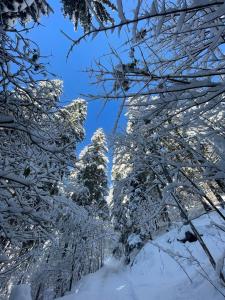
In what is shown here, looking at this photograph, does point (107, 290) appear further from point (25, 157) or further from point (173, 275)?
point (25, 157)


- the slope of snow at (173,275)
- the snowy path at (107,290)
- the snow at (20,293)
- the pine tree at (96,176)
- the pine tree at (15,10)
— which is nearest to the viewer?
the pine tree at (15,10)

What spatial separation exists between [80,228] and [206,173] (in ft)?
58.7

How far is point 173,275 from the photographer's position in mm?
14078

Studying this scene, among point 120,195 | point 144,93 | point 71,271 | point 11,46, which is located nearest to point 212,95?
point 144,93

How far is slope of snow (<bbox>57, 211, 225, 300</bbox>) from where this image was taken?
17.8 ft

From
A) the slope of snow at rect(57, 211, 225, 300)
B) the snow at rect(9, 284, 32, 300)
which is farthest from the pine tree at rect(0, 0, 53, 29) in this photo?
the snow at rect(9, 284, 32, 300)

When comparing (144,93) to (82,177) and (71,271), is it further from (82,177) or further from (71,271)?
(82,177)

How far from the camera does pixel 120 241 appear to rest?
28.8 metres

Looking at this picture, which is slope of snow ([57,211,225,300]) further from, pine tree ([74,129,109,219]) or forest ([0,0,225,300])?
pine tree ([74,129,109,219])

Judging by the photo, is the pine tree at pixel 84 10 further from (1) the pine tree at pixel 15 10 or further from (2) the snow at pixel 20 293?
(2) the snow at pixel 20 293

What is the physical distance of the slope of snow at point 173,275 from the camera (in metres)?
5.43

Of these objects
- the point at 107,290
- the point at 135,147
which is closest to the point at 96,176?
the point at 107,290

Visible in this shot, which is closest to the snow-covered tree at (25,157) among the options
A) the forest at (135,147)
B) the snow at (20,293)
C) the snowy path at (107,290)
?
the forest at (135,147)

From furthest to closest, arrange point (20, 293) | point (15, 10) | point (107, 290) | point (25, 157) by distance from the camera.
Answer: point (107, 290), point (20, 293), point (15, 10), point (25, 157)
